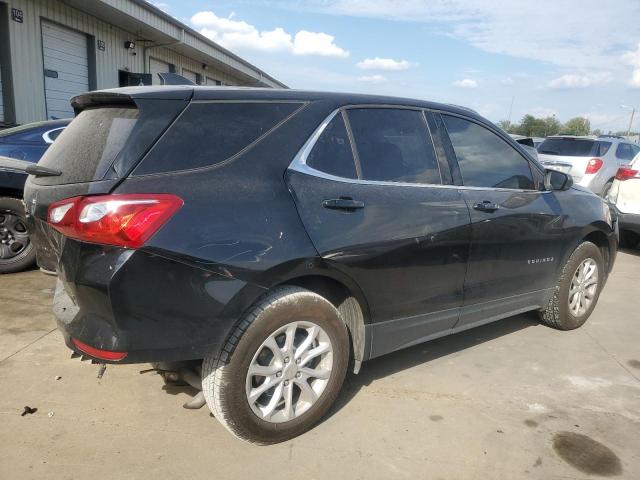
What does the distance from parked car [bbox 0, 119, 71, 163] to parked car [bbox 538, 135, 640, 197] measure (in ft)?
32.4

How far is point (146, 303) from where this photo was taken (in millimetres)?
2178

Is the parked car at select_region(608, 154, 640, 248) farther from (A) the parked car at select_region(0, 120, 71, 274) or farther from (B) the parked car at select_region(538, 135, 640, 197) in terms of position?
(A) the parked car at select_region(0, 120, 71, 274)

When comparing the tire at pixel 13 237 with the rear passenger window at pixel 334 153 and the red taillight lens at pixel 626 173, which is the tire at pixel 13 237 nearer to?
the rear passenger window at pixel 334 153

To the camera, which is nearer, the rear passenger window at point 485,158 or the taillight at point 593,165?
the rear passenger window at point 485,158

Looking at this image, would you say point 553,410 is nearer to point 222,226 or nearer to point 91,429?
point 222,226

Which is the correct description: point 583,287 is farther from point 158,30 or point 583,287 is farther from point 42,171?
point 158,30

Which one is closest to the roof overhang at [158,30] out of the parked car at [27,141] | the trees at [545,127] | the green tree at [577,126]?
the parked car at [27,141]

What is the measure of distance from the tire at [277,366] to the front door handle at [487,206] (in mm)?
1266

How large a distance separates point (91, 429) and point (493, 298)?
2.65 metres

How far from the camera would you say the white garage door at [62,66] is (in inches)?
426

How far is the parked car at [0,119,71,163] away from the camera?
5.55 metres

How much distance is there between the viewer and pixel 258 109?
8.59 ft

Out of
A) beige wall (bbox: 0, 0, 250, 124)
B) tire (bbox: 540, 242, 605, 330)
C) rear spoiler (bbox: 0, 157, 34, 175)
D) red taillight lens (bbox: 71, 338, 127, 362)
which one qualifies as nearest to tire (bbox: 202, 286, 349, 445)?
red taillight lens (bbox: 71, 338, 127, 362)

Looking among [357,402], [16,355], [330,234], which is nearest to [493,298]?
[357,402]
